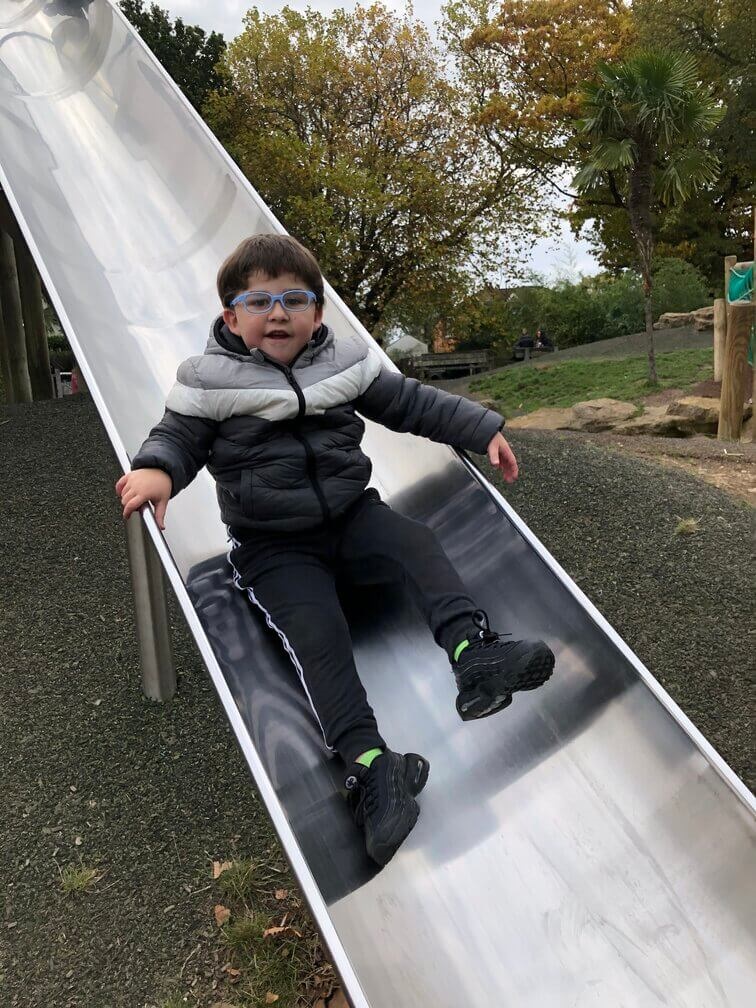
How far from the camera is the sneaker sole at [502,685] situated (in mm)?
1829

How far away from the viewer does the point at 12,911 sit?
2342 mm

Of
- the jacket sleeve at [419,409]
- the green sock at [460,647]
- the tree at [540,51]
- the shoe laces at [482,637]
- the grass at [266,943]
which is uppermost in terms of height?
the tree at [540,51]

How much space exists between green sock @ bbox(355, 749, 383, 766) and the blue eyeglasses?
118 centimetres

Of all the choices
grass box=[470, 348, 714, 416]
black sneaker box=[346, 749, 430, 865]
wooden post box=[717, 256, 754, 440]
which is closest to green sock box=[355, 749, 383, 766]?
black sneaker box=[346, 749, 430, 865]

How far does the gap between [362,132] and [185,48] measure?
3.67m

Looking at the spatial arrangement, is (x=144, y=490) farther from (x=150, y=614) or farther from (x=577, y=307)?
(x=577, y=307)

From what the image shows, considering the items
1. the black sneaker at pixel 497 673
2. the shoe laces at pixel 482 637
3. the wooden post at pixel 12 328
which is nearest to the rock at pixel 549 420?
the wooden post at pixel 12 328

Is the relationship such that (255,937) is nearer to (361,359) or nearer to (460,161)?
(361,359)

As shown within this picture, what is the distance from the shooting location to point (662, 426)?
8711 millimetres

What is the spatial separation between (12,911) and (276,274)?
197 cm

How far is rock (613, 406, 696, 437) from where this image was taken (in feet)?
28.4

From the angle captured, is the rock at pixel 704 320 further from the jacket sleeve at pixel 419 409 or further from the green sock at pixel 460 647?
the green sock at pixel 460 647

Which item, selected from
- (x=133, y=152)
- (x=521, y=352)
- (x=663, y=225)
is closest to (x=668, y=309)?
(x=663, y=225)

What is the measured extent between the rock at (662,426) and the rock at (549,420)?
997 millimetres
